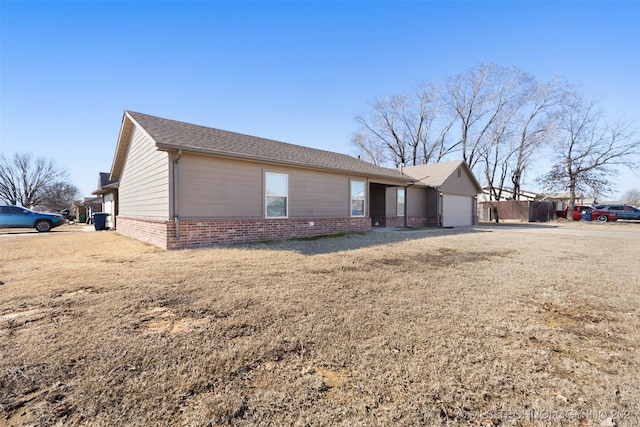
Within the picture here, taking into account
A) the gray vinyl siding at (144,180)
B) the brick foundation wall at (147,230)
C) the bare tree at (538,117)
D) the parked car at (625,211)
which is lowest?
the brick foundation wall at (147,230)

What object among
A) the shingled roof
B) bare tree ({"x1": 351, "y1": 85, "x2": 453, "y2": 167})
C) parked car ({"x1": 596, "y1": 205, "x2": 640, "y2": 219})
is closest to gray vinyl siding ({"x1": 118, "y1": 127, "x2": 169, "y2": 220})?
the shingled roof

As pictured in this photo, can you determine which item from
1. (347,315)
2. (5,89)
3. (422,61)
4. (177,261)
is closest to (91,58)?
(5,89)

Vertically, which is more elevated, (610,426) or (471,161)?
(471,161)

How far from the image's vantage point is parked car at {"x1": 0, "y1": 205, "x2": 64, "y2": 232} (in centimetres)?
1395

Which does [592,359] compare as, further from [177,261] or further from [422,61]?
[422,61]

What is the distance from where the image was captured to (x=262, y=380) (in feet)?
6.52

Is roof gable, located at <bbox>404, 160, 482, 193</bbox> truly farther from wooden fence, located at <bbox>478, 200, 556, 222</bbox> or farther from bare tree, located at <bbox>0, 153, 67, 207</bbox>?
bare tree, located at <bbox>0, 153, 67, 207</bbox>

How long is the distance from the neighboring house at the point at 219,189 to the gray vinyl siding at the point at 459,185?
21.4 ft

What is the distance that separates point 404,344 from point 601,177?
1296 inches

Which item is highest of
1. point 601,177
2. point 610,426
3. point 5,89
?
point 5,89

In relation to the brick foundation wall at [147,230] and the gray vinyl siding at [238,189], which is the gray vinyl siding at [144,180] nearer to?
the brick foundation wall at [147,230]

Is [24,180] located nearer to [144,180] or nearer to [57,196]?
[57,196]

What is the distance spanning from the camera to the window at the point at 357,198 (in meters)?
12.5

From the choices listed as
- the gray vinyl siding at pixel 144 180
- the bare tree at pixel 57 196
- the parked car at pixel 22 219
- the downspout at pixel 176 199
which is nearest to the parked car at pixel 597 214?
the downspout at pixel 176 199
